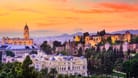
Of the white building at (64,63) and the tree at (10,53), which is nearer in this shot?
the white building at (64,63)

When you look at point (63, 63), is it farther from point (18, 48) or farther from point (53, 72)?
point (18, 48)

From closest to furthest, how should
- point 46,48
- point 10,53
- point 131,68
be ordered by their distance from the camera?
point 131,68 < point 10,53 < point 46,48

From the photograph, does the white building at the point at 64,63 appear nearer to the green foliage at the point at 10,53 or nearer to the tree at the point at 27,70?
the green foliage at the point at 10,53

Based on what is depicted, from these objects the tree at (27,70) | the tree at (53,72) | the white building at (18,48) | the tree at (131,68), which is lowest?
the tree at (53,72)

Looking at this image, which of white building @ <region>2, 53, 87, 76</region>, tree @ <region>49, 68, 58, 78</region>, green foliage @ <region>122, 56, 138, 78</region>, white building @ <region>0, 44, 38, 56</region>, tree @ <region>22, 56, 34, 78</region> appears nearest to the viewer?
tree @ <region>22, 56, 34, 78</region>

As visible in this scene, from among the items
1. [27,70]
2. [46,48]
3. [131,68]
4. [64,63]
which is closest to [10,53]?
[46,48]

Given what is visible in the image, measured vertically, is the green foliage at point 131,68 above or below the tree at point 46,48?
below

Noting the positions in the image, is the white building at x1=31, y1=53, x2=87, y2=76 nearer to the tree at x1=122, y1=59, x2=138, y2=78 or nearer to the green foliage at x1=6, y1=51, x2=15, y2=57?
A: the green foliage at x1=6, y1=51, x2=15, y2=57

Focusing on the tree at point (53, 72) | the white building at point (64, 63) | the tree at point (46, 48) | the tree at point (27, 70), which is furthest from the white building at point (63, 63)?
the tree at point (27, 70)

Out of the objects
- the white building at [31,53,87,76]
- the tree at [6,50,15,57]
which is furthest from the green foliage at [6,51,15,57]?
the white building at [31,53,87,76]

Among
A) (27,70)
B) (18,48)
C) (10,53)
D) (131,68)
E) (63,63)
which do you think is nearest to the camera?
(27,70)

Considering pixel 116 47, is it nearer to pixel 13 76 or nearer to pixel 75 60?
pixel 75 60
